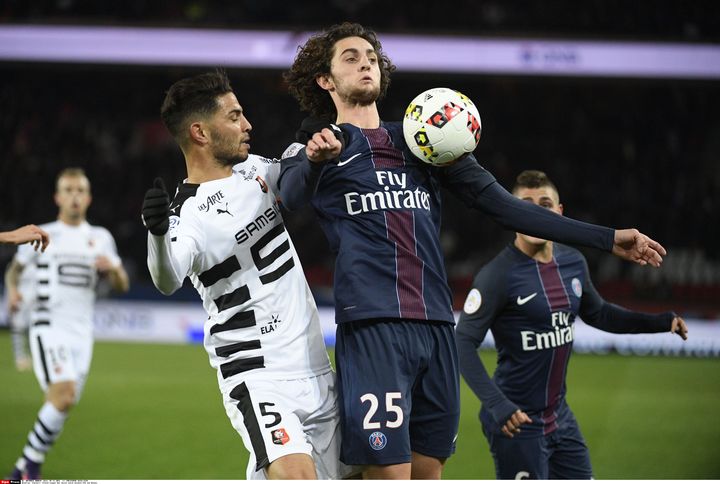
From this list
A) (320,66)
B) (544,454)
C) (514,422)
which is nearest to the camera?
(320,66)

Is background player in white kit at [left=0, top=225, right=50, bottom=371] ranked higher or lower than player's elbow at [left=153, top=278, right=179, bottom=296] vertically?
higher

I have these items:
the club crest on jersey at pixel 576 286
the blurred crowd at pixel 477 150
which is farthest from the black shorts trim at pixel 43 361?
the blurred crowd at pixel 477 150

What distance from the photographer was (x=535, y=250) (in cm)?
525

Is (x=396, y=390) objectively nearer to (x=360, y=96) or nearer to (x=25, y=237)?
(x=360, y=96)

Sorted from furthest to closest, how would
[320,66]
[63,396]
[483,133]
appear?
1. [483,133]
2. [63,396]
3. [320,66]

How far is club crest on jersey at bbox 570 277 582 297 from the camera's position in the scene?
5250 mm

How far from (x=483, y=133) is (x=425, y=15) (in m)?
2.57

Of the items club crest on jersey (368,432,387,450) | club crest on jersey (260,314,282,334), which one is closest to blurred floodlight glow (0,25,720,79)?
club crest on jersey (260,314,282,334)

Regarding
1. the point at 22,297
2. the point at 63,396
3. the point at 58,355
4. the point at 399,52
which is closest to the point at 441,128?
the point at 63,396

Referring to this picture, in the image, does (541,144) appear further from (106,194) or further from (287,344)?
(287,344)

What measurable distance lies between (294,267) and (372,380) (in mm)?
756

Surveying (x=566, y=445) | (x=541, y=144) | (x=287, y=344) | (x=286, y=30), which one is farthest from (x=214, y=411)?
(x=541, y=144)

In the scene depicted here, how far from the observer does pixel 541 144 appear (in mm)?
18375

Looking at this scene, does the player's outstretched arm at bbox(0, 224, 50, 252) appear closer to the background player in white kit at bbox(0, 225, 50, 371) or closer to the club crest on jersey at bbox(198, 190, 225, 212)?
the background player in white kit at bbox(0, 225, 50, 371)
